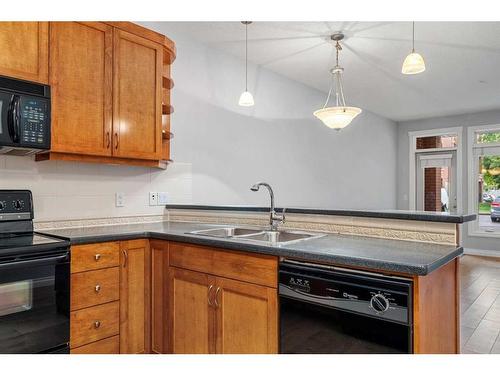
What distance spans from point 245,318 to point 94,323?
92cm

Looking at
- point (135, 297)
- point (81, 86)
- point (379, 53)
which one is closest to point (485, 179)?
point (379, 53)

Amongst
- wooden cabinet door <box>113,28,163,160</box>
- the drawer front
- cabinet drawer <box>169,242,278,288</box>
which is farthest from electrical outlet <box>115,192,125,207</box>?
the drawer front

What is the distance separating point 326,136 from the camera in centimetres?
551

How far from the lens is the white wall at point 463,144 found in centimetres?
672

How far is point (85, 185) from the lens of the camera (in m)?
2.64

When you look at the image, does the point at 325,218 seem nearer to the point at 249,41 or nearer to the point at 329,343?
the point at 329,343

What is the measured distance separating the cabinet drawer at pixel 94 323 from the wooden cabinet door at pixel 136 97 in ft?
3.39

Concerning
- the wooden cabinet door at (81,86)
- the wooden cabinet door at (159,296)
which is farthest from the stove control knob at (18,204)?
the wooden cabinet door at (159,296)

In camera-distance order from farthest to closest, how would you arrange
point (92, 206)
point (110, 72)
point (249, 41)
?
point (249, 41) < point (92, 206) < point (110, 72)

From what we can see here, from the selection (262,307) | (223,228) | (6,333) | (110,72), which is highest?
(110,72)

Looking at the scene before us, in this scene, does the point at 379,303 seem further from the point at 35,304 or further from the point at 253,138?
the point at 253,138

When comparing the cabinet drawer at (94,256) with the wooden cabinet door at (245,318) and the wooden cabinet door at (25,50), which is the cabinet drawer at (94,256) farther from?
the wooden cabinet door at (25,50)
